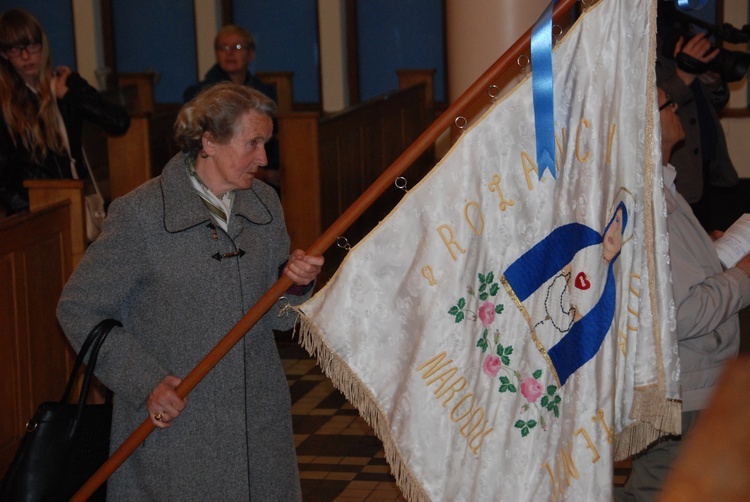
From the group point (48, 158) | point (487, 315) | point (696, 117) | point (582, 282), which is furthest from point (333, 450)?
point (582, 282)

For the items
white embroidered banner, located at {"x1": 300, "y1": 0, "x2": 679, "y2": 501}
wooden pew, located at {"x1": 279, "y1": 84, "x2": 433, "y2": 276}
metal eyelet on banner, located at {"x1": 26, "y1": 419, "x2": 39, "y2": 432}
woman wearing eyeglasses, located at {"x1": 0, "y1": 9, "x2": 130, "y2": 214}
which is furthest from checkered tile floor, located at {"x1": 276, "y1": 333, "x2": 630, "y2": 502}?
white embroidered banner, located at {"x1": 300, "y1": 0, "x2": 679, "y2": 501}

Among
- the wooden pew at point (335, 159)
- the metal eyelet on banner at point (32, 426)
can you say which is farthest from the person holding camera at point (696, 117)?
the metal eyelet on banner at point (32, 426)

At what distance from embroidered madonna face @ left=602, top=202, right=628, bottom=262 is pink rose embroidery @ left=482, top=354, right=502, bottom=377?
0.36 meters

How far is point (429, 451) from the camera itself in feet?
8.89

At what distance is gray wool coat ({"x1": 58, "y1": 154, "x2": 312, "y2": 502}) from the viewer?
280cm

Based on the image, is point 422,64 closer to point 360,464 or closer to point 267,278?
point 360,464

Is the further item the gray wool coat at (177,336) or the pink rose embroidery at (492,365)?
the gray wool coat at (177,336)

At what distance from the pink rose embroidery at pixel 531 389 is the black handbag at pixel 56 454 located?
1.14 meters

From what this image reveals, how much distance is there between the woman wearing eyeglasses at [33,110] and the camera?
16.2 feet

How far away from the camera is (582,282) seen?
262cm

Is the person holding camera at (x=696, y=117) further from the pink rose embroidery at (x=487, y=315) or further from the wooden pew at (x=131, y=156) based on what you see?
the wooden pew at (x=131, y=156)

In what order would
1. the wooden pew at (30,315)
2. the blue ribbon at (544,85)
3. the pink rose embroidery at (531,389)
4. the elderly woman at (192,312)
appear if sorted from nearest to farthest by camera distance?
1. the blue ribbon at (544,85)
2. the pink rose embroidery at (531,389)
3. the elderly woman at (192,312)
4. the wooden pew at (30,315)

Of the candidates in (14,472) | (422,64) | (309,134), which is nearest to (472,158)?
(14,472)

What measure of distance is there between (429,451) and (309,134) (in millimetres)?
4353
